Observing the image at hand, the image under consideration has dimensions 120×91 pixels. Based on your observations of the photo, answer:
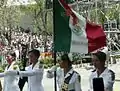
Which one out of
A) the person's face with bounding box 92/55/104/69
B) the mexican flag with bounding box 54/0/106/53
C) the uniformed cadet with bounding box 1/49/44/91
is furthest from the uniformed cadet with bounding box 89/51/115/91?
the uniformed cadet with bounding box 1/49/44/91

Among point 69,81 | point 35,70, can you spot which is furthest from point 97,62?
point 35,70

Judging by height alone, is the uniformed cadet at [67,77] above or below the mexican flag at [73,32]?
below

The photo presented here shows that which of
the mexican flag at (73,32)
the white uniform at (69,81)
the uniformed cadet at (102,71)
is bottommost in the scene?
the white uniform at (69,81)

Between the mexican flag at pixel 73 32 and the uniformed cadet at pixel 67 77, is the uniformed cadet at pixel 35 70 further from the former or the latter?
the mexican flag at pixel 73 32

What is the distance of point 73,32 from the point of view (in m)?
5.46

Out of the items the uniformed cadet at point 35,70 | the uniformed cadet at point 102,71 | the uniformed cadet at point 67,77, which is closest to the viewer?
the uniformed cadet at point 102,71

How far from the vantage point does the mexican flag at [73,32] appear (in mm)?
5402

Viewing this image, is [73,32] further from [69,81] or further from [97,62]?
[97,62]

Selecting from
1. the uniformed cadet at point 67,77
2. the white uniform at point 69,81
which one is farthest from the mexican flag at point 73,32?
the white uniform at point 69,81

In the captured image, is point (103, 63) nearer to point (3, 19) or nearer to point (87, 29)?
point (87, 29)

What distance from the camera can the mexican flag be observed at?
5402 mm

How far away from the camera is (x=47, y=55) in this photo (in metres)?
28.1

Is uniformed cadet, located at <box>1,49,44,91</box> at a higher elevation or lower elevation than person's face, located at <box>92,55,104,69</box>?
lower

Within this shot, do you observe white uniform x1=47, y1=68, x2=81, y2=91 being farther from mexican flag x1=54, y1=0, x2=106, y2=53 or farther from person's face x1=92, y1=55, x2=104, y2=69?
person's face x1=92, y1=55, x2=104, y2=69
